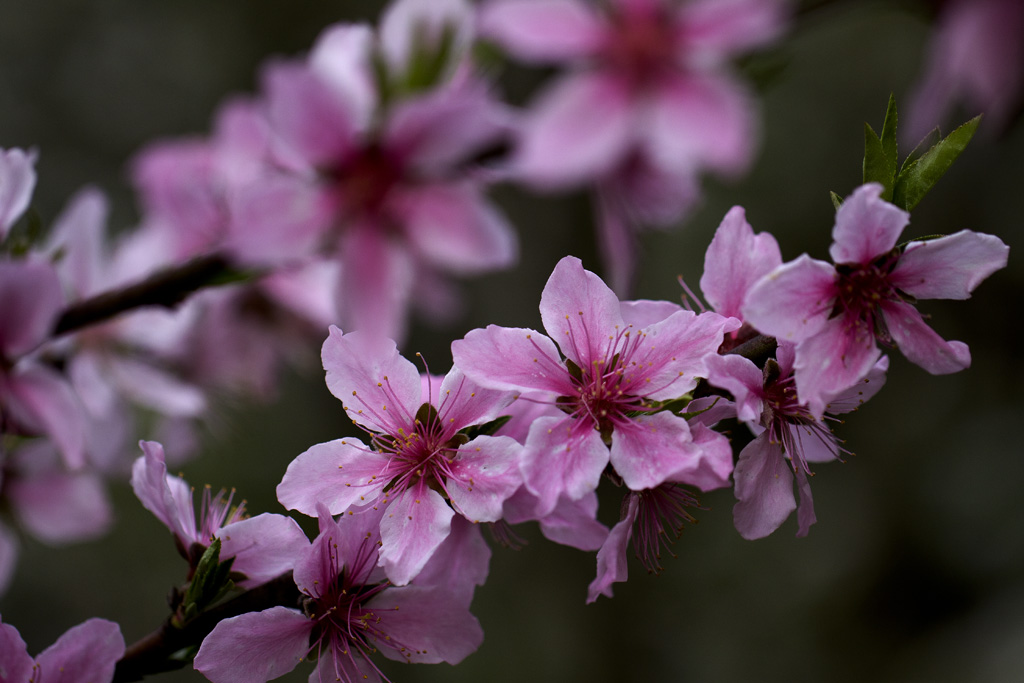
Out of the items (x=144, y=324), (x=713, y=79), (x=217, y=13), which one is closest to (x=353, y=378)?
(x=713, y=79)

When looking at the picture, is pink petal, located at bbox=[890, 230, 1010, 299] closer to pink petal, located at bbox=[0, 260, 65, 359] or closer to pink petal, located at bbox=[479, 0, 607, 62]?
pink petal, located at bbox=[479, 0, 607, 62]

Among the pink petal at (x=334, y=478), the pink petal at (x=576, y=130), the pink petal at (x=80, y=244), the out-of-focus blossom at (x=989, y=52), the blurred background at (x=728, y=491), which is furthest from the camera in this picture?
the blurred background at (x=728, y=491)

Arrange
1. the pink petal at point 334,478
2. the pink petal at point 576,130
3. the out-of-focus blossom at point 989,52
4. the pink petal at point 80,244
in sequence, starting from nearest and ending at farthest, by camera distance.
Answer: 1. the pink petal at point 576,130
2. the out-of-focus blossom at point 989,52
3. the pink petal at point 334,478
4. the pink petal at point 80,244

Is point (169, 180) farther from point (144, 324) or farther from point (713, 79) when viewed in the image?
point (713, 79)

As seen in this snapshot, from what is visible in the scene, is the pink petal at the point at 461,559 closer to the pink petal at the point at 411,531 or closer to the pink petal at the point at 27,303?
the pink petal at the point at 411,531

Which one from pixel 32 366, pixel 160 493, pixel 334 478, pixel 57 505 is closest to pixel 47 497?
pixel 57 505

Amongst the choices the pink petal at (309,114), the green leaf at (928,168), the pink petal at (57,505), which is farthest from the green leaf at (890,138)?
the pink petal at (57,505)
